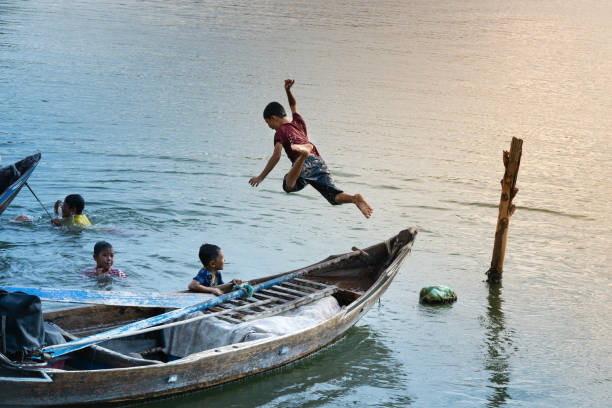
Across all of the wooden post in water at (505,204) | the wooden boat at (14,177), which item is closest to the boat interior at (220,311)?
the wooden post in water at (505,204)

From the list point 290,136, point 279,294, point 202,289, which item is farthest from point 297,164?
point 202,289

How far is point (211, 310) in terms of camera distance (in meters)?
8.40

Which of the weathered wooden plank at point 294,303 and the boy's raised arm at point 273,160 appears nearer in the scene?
the weathered wooden plank at point 294,303

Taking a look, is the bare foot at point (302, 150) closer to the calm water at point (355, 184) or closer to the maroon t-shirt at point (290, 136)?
the maroon t-shirt at point (290, 136)

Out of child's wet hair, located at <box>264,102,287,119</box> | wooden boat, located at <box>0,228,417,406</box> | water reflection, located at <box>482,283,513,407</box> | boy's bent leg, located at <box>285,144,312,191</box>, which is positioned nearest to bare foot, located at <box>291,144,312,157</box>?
boy's bent leg, located at <box>285,144,312,191</box>

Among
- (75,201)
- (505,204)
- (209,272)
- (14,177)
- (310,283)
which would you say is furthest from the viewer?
(14,177)

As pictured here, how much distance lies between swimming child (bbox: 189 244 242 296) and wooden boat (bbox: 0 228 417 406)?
0.66ft

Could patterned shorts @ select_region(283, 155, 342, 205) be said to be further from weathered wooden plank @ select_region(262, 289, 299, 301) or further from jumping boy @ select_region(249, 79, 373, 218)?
weathered wooden plank @ select_region(262, 289, 299, 301)

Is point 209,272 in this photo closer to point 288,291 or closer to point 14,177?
point 288,291

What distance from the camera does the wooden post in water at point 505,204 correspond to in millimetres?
11262

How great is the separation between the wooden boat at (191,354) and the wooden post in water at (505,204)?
1.86m

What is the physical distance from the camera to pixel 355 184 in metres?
17.4

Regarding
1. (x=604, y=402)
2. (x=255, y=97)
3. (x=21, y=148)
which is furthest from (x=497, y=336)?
(x=255, y=97)

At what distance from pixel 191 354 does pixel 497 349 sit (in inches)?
170
